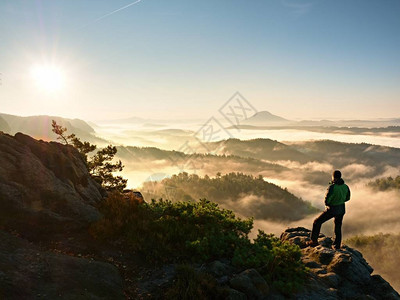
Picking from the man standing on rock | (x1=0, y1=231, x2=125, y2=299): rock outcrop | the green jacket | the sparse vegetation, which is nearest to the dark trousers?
the man standing on rock

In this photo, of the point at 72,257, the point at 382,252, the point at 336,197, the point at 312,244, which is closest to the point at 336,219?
the point at 336,197

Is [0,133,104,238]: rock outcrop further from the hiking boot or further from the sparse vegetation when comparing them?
the sparse vegetation

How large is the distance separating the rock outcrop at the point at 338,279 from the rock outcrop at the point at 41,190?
8849 millimetres

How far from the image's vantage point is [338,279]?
10.2 m

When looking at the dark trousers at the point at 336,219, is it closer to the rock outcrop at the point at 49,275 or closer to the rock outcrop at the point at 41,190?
the rock outcrop at the point at 49,275

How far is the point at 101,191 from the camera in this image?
14969 millimetres

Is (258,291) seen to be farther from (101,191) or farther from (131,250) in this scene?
(101,191)

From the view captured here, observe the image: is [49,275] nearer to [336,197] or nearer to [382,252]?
A: [336,197]

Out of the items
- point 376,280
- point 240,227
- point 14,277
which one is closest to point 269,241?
point 240,227

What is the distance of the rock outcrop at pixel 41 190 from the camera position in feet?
32.5

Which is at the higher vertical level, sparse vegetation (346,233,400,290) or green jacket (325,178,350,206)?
green jacket (325,178,350,206)

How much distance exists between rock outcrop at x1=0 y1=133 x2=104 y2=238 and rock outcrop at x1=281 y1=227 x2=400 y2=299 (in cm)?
885

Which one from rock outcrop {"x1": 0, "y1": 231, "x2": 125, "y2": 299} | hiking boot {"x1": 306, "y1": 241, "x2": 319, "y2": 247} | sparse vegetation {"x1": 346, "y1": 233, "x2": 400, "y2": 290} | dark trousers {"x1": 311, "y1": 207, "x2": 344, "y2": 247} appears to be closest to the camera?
rock outcrop {"x1": 0, "y1": 231, "x2": 125, "y2": 299}

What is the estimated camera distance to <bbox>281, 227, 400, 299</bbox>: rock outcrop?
29.9 ft
